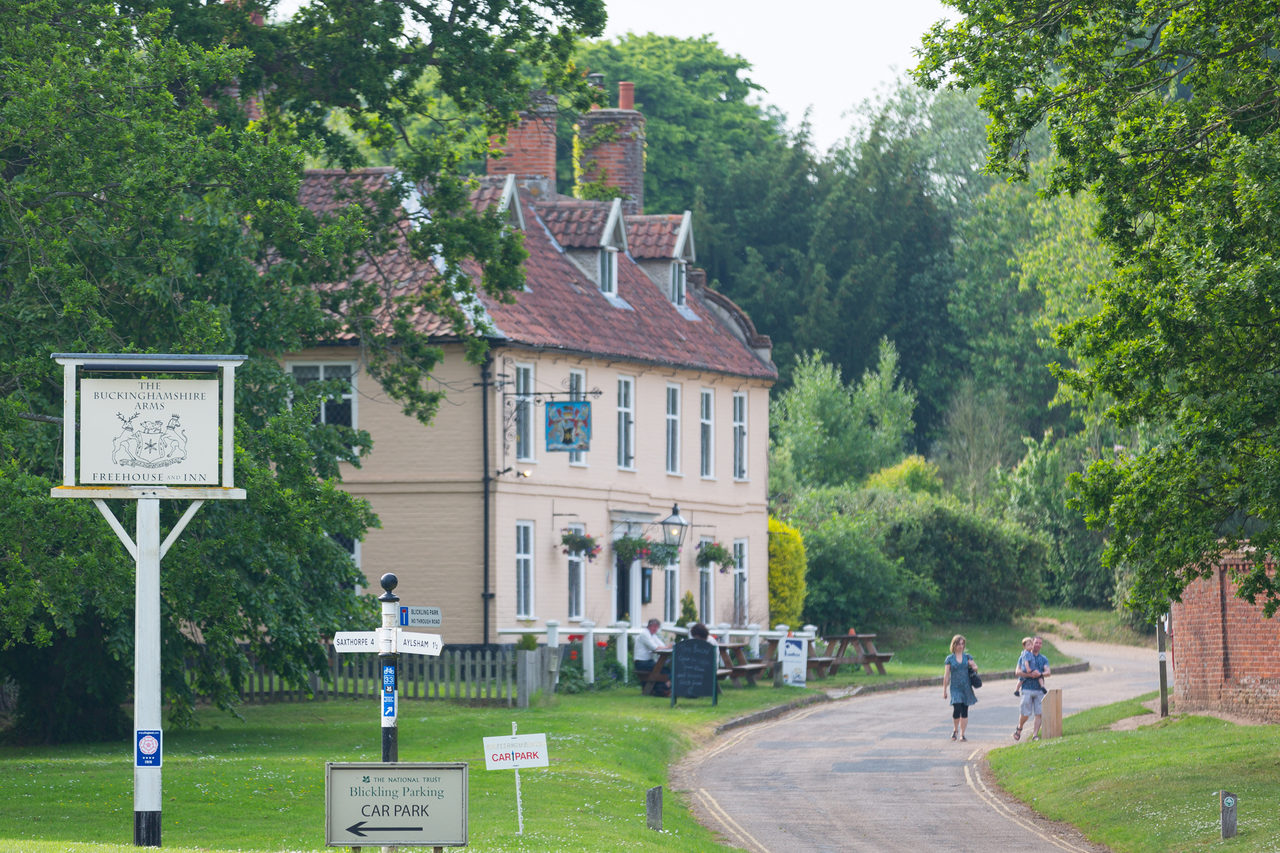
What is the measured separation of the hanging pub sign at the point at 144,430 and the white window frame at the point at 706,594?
29904mm

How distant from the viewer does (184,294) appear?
81.4 feet

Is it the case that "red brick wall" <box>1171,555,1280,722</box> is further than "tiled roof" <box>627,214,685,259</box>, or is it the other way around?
"tiled roof" <box>627,214,685,259</box>

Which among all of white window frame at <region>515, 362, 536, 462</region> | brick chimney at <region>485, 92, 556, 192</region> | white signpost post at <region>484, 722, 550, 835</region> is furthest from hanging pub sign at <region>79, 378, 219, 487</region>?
brick chimney at <region>485, 92, 556, 192</region>

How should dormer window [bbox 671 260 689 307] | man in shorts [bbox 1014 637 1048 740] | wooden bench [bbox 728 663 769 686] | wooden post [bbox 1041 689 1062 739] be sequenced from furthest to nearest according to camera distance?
dormer window [bbox 671 260 689 307], wooden bench [bbox 728 663 769 686], man in shorts [bbox 1014 637 1048 740], wooden post [bbox 1041 689 1062 739]

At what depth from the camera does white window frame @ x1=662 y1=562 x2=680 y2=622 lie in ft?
145

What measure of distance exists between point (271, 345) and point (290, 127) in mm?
4827

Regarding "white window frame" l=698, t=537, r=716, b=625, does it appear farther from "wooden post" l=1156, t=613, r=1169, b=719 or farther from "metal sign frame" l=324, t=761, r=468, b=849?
"metal sign frame" l=324, t=761, r=468, b=849

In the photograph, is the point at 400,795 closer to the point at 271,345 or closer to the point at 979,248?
the point at 271,345

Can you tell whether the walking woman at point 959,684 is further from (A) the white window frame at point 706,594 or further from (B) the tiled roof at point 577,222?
(B) the tiled roof at point 577,222

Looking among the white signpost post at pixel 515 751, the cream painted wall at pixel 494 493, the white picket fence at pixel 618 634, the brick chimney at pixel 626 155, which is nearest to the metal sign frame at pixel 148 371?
the white signpost post at pixel 515 751

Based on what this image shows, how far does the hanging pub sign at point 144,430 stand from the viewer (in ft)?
52.7

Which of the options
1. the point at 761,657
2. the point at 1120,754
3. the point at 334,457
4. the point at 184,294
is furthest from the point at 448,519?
the point at 1120,754

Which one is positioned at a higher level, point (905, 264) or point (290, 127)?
point (905, 264)

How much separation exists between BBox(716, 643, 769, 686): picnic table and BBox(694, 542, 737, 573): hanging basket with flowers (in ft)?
19.1
